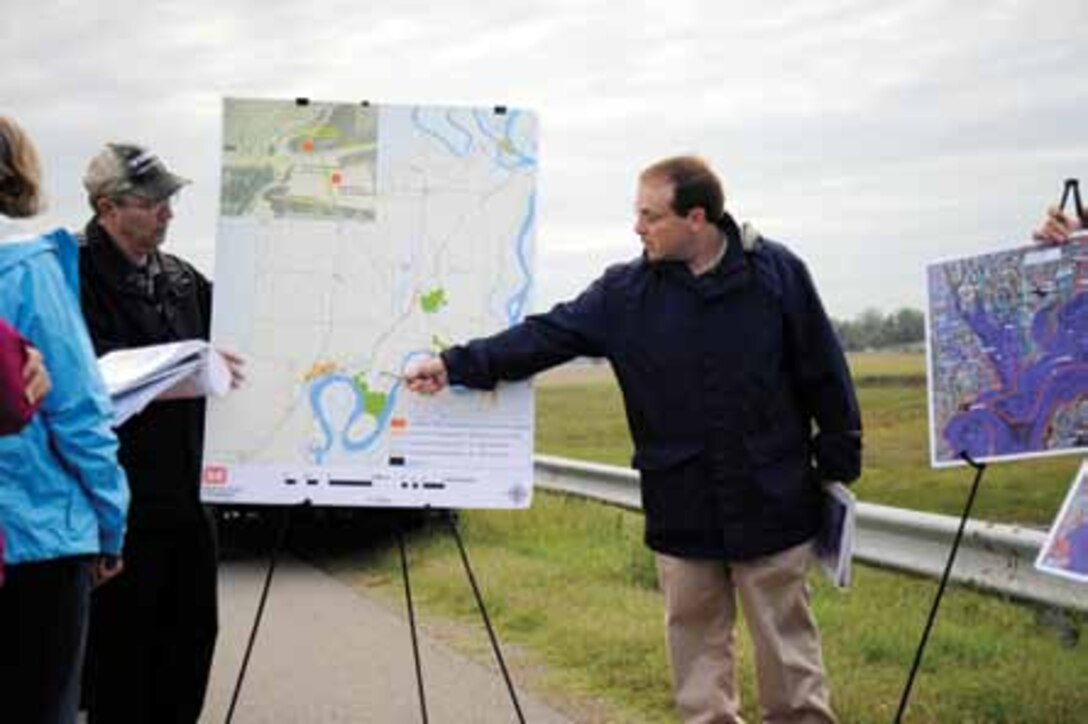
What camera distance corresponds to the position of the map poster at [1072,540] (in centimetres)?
439

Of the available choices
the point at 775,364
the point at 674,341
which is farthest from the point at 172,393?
the point at 775,364

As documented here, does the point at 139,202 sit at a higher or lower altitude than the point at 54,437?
higher

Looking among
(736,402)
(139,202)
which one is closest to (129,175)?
(139,202)

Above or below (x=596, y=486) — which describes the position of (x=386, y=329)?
above

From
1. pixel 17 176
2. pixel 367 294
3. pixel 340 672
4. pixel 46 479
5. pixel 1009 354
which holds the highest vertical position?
pixel 17 176

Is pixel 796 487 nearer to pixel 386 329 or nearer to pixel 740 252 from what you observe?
pixel 740 252

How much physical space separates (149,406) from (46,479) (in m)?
1.59

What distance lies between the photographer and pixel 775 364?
15.7 ft

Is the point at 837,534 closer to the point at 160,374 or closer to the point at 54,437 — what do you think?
the point at 160,374

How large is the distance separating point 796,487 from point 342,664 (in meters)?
3.57

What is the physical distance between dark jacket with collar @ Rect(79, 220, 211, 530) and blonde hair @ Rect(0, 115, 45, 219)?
4.34ft

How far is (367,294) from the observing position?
5.33m

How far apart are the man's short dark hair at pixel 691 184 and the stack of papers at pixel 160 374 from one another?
1.61 meters

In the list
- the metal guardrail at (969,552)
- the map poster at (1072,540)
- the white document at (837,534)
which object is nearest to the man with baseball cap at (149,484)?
the white document at (837,534)
